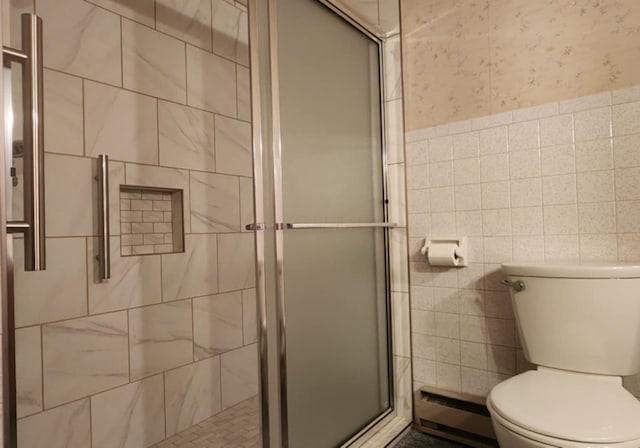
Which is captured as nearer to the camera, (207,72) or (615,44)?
(615,44)

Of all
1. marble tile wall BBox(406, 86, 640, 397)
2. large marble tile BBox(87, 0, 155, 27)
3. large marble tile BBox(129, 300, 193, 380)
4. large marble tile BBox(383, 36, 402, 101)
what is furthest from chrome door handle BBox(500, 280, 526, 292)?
large marble tile BBox(87, 0, 155, 27)

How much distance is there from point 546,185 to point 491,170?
0.22 metres

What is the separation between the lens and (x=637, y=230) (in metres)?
1.33

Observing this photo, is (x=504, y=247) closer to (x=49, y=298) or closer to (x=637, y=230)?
(x=637, y=230)

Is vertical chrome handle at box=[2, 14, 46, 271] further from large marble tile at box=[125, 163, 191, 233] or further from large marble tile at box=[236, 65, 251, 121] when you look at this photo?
large marble tile at box=[236, 65, 251, 121]

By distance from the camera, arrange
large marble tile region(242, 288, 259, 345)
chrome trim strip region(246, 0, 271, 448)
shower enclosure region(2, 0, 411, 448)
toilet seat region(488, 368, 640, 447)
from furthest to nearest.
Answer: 1. large marble tile region(242, 288, 259, 345)
2. shower enclosure region(2, 0, 411, 448)
3. chrome trim strip region(246, 0, 271, 448)
4. toilet seat region(488, 368, 640, 447)

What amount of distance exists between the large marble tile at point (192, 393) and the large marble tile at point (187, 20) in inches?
66.6

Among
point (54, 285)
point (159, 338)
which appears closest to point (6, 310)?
point (54, 285)

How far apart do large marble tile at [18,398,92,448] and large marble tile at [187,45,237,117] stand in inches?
58.2

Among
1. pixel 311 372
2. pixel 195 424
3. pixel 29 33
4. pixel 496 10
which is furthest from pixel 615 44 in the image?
pixel 195 424

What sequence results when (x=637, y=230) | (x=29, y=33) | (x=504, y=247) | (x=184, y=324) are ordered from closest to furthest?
(x=29, y=33) → (x=637, y=230) → (x=504, y=247) → (x=184, y=324)

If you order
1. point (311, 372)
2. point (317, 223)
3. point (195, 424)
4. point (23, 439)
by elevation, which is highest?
point (317, 223)

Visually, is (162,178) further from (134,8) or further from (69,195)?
(134,8)

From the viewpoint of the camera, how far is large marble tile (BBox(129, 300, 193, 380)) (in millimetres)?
1705
